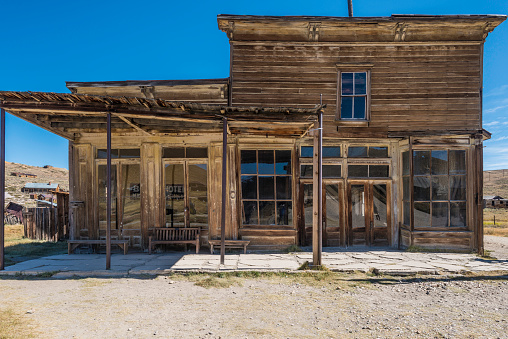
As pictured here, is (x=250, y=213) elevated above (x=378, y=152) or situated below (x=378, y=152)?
below

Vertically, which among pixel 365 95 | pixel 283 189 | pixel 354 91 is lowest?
pixel 283 189

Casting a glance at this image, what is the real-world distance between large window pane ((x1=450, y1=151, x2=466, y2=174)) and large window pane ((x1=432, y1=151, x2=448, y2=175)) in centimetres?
16

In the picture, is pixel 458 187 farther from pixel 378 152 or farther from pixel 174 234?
pixel 174 234

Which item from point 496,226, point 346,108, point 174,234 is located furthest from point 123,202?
point 496,226

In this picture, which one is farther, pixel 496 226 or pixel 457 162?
pixel 496 226

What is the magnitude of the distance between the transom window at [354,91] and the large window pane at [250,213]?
381 centimetres

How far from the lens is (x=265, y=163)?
8758 millimetres

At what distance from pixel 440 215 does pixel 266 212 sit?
4.93 m

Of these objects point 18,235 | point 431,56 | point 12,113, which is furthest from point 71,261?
point 431,56

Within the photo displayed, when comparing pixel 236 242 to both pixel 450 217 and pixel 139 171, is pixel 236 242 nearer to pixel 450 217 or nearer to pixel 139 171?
pixel 139 171

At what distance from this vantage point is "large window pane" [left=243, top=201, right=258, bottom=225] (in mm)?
8680

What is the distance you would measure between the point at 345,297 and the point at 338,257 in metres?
2.73

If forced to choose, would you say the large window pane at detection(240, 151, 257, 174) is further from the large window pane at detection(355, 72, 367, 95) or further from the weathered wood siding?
the large window pane at detection(355, 72, 367, 95)

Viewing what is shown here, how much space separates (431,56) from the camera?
8945mm
